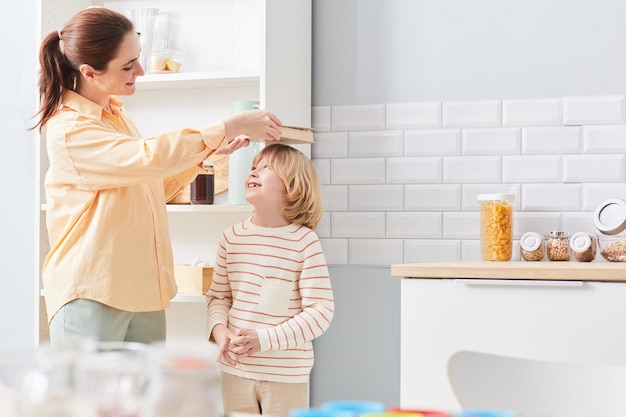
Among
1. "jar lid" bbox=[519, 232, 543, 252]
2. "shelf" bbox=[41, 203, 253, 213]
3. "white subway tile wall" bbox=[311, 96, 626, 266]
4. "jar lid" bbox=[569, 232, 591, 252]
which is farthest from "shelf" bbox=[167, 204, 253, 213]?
"jar lid" bbox=[569, 232, 591, 252]

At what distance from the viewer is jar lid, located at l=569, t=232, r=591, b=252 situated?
2445 mm

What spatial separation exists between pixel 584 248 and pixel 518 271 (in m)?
0.44

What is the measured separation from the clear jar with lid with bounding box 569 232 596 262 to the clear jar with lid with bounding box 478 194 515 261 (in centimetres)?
19

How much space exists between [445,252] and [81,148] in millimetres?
1265

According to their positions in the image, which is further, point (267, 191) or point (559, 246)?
point (559, 246)

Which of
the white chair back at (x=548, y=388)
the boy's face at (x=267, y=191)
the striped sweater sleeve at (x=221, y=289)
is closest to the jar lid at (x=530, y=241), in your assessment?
the white chair back at (x=548, y=388)

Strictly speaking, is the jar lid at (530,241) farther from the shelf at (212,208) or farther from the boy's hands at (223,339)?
the boy's hands at (223,339)

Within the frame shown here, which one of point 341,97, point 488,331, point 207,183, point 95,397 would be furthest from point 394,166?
point 95,397

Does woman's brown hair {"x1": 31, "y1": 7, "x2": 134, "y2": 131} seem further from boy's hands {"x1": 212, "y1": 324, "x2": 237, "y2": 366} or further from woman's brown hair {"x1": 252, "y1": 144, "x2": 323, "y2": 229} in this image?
boy's hands {"x1": 212, "y1": 324, "x2": 237, "y2": 366}

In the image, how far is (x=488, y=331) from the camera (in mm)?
2148

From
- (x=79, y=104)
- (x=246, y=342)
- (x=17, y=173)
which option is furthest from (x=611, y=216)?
(x=17, y=173)

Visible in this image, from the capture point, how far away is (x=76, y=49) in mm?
2094

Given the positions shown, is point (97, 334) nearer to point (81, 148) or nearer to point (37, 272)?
point (81, 148)

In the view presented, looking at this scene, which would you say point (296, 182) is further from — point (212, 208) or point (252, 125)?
point (212, 208)
